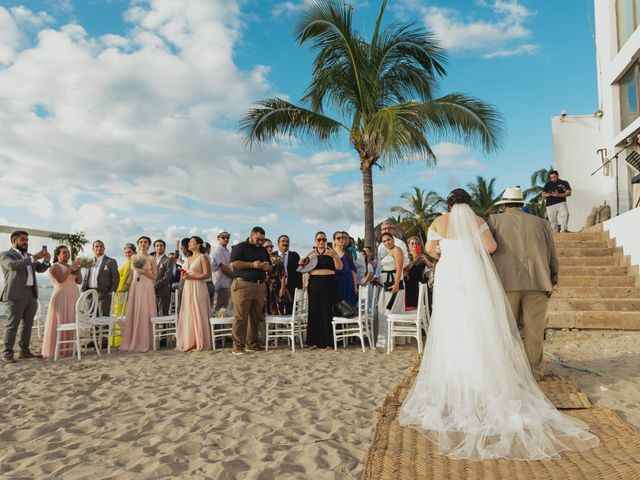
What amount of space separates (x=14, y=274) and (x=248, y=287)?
3.43 metres

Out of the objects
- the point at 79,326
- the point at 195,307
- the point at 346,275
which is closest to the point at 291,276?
the point at 346,275

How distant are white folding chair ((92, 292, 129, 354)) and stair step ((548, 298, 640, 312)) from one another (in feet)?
24.7

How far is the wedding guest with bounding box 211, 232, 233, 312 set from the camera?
30.6 ft

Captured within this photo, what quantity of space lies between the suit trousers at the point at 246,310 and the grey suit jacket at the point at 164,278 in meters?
2.56

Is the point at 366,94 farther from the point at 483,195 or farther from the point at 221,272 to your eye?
the point at 483,195

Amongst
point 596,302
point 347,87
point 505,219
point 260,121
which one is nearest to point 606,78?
point 347,87

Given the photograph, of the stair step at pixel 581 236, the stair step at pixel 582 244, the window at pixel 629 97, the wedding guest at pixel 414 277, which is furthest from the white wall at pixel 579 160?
the wedding guest at pixel 414 277

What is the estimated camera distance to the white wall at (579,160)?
1680 cm

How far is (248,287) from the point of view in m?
7.62

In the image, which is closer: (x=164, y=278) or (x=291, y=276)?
(x=291, y=276)

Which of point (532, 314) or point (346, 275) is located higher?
point (346, 275)

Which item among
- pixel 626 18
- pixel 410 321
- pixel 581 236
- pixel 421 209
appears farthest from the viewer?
pixel 421 209

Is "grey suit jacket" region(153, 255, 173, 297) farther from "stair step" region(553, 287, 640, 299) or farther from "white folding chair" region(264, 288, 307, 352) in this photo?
"stair step" region(553, 287, 640, 299)

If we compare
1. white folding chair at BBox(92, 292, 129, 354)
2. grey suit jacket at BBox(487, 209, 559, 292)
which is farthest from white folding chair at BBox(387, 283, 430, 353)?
white folding chair at BBox(92, 292, 129, 354)
